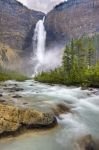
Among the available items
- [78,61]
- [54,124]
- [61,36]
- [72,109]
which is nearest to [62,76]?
[78,61]

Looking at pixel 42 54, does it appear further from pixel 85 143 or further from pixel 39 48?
pixel 85 143

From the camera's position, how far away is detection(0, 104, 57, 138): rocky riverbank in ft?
46.7

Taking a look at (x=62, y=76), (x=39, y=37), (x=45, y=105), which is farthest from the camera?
(x=39, y=37)

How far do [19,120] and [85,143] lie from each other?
3.70 meters

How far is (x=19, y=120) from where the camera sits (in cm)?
1481

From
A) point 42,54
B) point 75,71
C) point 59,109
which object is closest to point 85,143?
point 59,109

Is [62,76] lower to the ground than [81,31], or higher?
lower

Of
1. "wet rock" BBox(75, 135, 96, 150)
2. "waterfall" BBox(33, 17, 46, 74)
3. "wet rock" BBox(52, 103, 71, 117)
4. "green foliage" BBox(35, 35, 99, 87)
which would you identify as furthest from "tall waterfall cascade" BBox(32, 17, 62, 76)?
Result: "wet rock" BBox(75, 135, 96, 150)

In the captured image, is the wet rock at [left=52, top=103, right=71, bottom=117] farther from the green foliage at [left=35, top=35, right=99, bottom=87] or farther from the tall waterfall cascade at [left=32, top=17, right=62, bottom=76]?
the tall waterfall cascade at [left=32, top=17, right=62, bottom=76]

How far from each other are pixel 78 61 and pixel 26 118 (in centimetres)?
5457

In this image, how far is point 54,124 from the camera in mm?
16031

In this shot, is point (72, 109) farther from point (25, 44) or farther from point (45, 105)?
point (25, 44)

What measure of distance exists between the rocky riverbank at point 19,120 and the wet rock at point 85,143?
7.36 ft

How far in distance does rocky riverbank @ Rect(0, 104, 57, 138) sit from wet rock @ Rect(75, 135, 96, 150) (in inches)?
88.3
